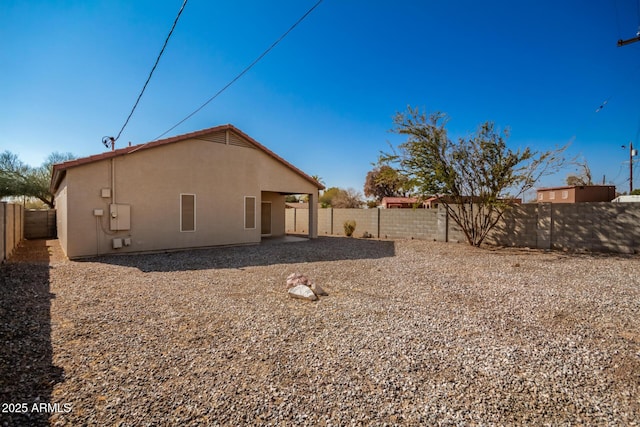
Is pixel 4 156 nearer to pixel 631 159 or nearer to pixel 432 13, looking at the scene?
pixel 432 13

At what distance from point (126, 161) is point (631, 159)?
→ 2979 cm

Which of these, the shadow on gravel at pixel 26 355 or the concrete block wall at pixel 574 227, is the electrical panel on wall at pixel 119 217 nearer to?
the shadow on gravel at pixel 26 355

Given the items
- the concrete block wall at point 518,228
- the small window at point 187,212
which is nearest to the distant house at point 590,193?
the concrete block wall at point 518,228

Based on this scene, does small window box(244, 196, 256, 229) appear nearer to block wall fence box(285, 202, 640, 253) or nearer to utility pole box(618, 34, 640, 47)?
block wall fence box(285, 202, 640, 253)

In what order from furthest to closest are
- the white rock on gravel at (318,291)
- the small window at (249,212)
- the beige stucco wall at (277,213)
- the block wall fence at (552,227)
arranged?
the beige stucco wall at (277,213), the small window at (249,212), the block wall fence at (552,227), the white rock on gravel at (318,291)

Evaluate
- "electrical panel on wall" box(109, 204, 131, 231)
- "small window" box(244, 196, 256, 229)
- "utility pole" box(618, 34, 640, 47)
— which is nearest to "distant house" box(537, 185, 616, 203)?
"utility pole" box(618, 34, 640, 47)

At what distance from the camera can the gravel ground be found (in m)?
2.27

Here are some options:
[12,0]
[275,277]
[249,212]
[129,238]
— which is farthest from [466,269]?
[12,0]

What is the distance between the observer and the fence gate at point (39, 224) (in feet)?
49.0

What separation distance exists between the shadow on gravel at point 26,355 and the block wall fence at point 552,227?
1431 cm

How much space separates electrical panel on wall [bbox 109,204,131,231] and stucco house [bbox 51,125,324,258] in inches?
1.0

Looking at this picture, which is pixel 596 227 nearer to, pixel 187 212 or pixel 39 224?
pixel 187 212

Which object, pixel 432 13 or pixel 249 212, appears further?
pixel 249 212

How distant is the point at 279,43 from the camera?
22.7 ft
